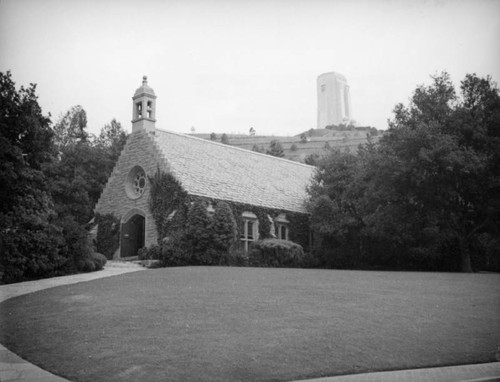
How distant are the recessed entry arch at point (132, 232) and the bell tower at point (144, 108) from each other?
20.5ft

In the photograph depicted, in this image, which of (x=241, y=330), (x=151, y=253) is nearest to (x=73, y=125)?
(x=151, y=253)

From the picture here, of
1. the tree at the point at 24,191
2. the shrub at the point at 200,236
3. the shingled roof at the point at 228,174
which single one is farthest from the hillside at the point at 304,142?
the tree at the point at 24,191

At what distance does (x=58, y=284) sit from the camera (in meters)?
18.0

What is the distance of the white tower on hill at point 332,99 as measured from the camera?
190625 mm

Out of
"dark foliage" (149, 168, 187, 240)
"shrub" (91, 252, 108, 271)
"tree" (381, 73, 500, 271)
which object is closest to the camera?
"shrub" (91, 252, 108, 271)

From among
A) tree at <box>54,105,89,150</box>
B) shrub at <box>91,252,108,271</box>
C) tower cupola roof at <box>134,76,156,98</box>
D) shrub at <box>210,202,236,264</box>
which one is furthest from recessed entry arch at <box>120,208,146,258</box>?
tree at <box>54,105,89,150</box>

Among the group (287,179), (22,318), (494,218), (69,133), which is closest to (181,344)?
(22,318)

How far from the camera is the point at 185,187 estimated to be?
30062 millimetres

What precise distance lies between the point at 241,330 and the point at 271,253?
20.5 meters

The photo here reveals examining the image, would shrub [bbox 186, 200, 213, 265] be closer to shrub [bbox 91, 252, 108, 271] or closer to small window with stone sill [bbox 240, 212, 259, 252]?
small window with stone sill [bbox 240, 212, 259, 252]

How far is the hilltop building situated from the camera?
3192 cm

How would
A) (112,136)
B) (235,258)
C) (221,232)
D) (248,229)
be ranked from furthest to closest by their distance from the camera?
(112,136) → (248,229) → (235,258) → (221,232)

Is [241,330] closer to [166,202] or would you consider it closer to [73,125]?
[166,202]

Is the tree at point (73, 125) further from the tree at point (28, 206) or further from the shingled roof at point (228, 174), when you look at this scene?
Answer: the tree at point (28, 206)
